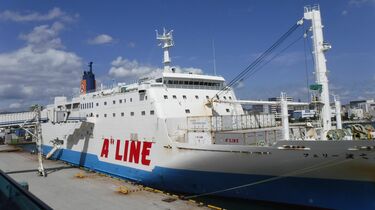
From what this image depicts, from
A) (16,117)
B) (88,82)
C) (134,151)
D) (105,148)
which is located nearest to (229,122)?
(134,151)

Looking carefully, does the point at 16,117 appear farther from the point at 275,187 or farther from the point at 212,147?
the point at 275,187

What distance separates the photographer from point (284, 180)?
13344 millimetres

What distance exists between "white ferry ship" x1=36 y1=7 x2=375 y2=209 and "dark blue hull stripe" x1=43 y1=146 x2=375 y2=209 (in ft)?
0.12

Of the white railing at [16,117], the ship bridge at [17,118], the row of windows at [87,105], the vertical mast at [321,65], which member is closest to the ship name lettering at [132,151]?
the row of windows at [87,105]

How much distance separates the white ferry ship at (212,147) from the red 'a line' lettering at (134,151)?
0.19 feet

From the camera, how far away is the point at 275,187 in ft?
44.6

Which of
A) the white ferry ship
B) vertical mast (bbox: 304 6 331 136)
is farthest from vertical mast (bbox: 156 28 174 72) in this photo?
vertical mast (bbox: 304 6 331 136)

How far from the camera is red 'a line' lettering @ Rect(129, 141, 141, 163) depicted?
60.7ft

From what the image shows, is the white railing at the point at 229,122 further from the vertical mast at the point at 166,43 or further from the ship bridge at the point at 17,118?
the ship bridge at the point at 17,118

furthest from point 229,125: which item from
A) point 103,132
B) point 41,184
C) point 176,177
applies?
point 41,184

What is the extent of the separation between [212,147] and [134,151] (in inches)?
241

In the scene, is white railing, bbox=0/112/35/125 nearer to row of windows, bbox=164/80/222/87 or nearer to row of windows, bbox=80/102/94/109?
row of windows, bbox=80/102/94/109

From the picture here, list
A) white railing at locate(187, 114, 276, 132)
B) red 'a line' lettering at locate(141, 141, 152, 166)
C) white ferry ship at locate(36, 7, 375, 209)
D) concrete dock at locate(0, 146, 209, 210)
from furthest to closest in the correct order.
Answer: red 'a line' lettering at locate(141, 141, 152, 166) < white railing at locate(187, 114, 276, 132) < concrete dock at locate(0, 146, 209, 210) < white ferry ship at locate(36, 7, 375, 209)

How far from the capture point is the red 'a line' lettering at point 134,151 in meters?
18.5
